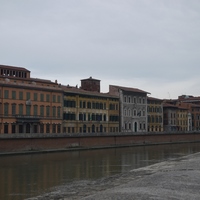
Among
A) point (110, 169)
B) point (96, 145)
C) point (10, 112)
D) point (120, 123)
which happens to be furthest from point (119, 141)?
point (110, 169)

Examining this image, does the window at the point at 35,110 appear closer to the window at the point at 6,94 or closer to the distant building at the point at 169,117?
the window at the point at 6,94

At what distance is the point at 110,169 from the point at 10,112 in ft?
95.1

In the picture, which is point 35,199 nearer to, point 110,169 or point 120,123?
point 110,169

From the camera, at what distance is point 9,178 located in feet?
104

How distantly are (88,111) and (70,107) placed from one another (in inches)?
213

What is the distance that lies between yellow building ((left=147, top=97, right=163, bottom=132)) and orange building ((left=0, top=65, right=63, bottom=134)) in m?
32.7

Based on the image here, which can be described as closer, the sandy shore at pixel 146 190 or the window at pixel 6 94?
the sandy shore at pixel 146 190

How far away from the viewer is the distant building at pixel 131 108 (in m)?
88.1

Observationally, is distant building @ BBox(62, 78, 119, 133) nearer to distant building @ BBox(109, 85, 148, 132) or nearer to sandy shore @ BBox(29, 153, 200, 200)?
distant building @ BBox(109, 85, 148, 132)

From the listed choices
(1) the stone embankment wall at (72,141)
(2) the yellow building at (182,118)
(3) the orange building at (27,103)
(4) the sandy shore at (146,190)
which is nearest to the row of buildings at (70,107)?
(3) the orange building at (27,103)

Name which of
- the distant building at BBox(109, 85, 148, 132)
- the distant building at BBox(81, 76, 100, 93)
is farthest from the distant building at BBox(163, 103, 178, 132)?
the distant building at BBox(81, 76, 100, 93)

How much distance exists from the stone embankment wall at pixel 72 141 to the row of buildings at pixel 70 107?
6348 millimetres

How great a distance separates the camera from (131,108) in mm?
91312

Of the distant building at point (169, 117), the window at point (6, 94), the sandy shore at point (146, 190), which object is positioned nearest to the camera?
the sandy shore at point (146, 190)
